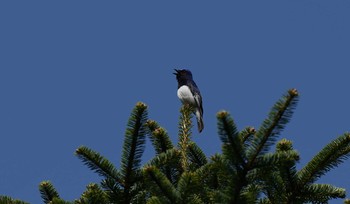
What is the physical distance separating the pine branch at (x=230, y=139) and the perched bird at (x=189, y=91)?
20.6 ft

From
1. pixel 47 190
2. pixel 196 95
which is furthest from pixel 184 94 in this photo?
pixel 47 190

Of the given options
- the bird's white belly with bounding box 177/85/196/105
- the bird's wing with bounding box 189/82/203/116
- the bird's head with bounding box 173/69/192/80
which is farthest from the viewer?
the bird's head with bounding box 173/69/192/80

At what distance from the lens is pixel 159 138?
17.0 ft

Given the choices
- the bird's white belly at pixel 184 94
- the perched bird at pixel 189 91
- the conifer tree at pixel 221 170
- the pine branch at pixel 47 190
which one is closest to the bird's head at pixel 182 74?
the perched bird at pixel 189 91

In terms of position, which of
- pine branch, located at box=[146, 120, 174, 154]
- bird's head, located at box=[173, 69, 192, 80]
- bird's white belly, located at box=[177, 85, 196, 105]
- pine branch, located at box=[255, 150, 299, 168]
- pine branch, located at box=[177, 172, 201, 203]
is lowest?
pine branch, located at box=[177, 172, 201, 203]

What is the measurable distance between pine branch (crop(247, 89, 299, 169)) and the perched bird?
630 centimetres

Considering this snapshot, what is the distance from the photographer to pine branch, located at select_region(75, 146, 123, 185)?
4676mm

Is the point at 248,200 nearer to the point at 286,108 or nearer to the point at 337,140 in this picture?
the point at 286,108

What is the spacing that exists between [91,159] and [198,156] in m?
1.10

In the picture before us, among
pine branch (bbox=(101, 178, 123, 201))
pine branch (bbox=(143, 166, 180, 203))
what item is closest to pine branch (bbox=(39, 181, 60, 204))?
pine branch (bbox=(101, 178, 123, 201))

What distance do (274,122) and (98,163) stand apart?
1.45 metres

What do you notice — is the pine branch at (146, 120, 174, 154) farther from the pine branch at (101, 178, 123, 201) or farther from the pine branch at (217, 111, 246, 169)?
the pine branch at (217, 111, 246, 169)

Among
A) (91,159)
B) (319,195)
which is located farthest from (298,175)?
(91,159)

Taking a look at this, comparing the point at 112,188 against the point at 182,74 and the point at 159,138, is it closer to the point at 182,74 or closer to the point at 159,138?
the point at 159,138
